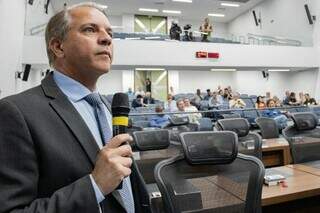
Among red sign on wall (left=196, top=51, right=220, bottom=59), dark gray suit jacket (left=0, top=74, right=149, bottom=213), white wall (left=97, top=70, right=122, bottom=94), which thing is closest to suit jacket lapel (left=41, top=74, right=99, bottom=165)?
dark gray suit jacket (left=0, top=74, right=149, bottom=213)

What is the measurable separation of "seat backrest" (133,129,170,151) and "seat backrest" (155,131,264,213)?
925 millimetres

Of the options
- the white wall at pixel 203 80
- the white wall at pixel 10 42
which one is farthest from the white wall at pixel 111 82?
the white wall at pixel 10 42

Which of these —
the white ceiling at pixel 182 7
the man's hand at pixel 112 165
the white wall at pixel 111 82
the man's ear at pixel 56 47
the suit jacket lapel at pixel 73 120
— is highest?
the white ceiling at pixel 182 7

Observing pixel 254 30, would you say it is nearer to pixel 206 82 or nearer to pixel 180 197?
pixel 206 82

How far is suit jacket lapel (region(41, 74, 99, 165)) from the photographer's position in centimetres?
92

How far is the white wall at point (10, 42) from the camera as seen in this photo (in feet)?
20.0

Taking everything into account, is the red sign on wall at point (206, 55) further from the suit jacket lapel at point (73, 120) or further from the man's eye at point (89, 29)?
the suit jacket lapel at point (73, 120)

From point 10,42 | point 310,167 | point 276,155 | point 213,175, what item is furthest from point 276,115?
point 10,42

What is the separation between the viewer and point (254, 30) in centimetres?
1505

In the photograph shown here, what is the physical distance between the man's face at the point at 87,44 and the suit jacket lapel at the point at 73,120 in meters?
0.14

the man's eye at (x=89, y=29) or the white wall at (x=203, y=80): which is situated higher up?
the white wall at (x=203, y=80)

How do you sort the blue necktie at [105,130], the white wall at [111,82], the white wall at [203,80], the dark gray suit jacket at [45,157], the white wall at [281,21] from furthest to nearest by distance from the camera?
the white wall at [203,80] → the white wall at [111,82] → the white wall at [281,21] → the blue necktie at [105,130] → the dark gray suit jacket at [45,157]

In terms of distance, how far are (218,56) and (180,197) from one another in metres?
9.27

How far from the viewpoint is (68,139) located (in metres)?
0.90
